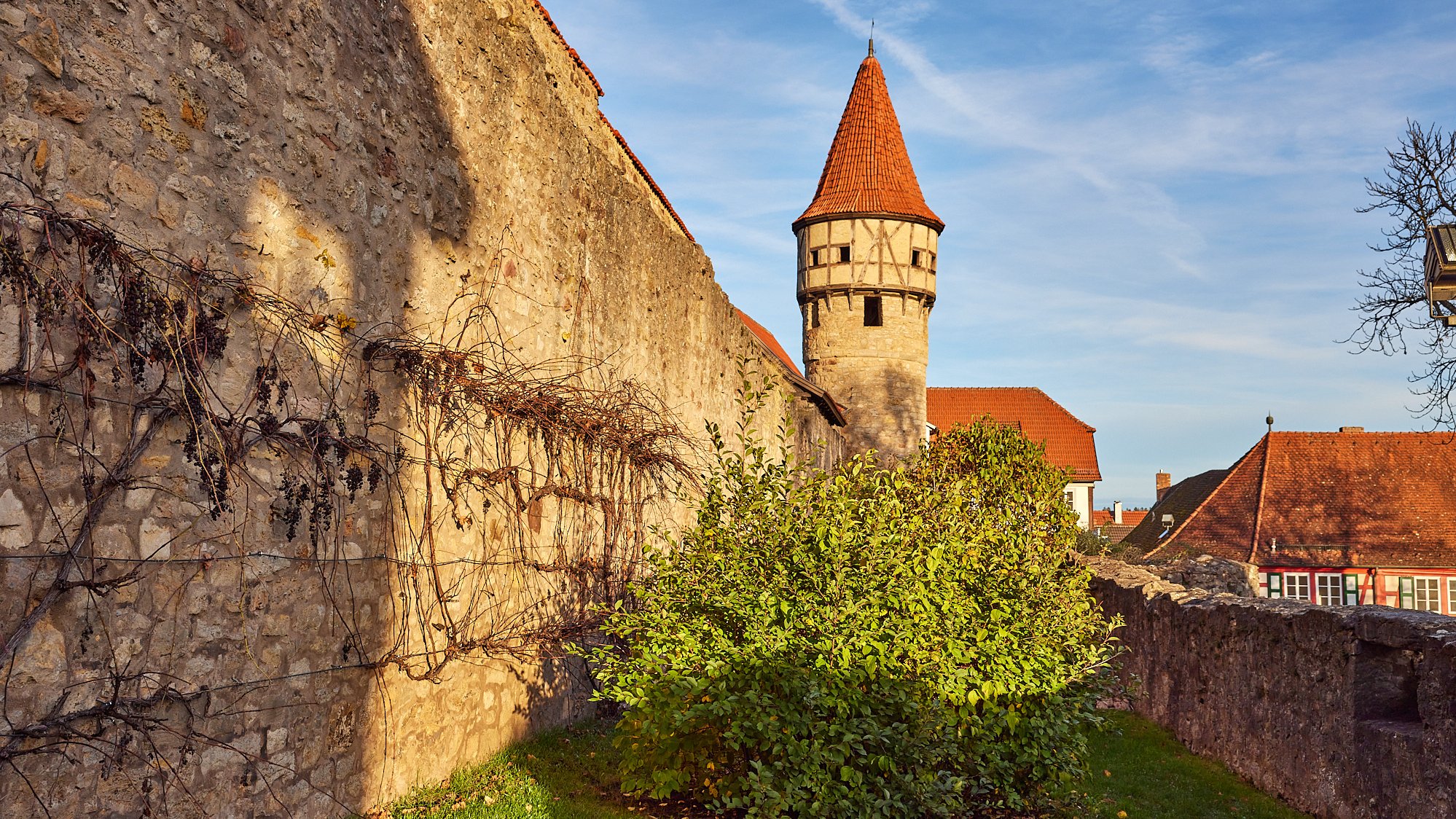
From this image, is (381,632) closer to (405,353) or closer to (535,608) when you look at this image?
(405,353)

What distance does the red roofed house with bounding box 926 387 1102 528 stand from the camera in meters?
44.2

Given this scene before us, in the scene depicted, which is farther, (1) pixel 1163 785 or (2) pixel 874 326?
(2) pixel 874 326

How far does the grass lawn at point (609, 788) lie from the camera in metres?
5.06

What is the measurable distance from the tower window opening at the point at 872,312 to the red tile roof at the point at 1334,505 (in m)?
9.79

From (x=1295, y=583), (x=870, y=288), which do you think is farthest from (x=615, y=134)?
(x=1295, y=583)

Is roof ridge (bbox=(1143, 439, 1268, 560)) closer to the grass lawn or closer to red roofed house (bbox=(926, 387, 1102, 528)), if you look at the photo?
red roofed house (bbox=(926, 387, 1102, 528))

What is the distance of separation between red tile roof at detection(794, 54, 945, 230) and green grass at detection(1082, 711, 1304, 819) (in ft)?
58.2

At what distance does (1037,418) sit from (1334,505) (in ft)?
63.2

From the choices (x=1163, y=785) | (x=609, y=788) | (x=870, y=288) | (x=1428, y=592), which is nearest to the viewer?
(x=609, y=788)

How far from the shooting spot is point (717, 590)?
5.43 metres

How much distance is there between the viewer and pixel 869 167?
2631 centimetres

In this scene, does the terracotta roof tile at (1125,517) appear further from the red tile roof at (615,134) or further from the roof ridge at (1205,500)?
the red tile roof at (615,134)

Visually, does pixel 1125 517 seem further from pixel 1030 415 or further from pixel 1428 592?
pixel 1428 592

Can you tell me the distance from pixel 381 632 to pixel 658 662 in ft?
4.24
